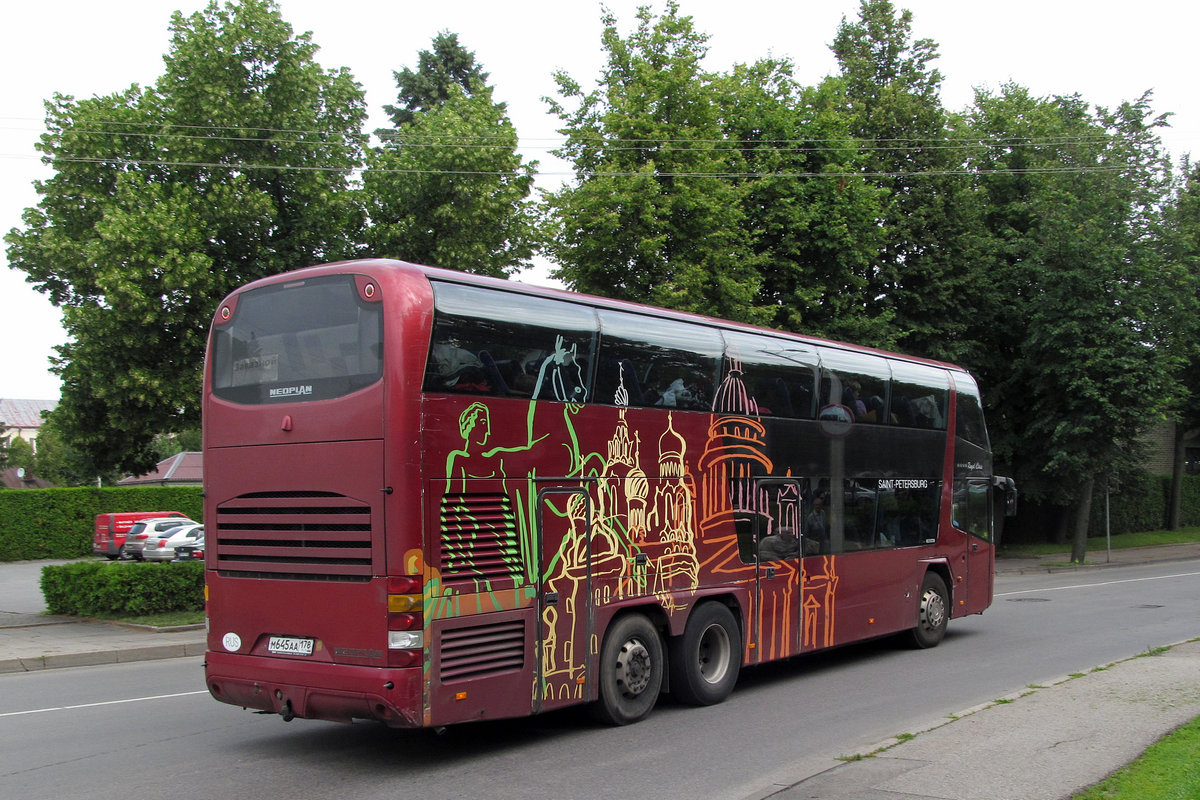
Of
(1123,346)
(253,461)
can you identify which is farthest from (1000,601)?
(253,461)

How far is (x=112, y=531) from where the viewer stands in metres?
40.0

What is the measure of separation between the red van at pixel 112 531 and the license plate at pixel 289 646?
35149 mm

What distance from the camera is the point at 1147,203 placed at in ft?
102

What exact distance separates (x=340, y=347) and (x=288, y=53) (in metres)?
13.0

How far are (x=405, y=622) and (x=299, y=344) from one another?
91.1 inches

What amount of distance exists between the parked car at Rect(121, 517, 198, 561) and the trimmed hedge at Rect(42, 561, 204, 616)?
20624mm

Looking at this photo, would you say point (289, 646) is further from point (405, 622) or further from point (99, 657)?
point (99, 657)

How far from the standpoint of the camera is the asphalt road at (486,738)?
23.8ft

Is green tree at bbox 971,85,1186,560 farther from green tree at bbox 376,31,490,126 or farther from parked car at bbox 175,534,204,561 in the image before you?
parked car at bbox 175,534,204,561

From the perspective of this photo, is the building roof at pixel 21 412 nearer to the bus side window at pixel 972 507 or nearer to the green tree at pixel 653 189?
the green tree at pixel 653 189

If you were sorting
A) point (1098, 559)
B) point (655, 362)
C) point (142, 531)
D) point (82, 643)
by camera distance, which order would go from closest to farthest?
point (655, 362), point (82, 643), point (1098, 559), point (142, 531)

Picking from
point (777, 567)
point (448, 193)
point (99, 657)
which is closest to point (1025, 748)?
point (777, 567)

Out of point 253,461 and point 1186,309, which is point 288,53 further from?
point 1186,309

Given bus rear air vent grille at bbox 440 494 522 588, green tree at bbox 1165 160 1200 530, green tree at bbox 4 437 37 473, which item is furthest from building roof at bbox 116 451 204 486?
bus rear air vent grille at bbox 440 494 522 588
